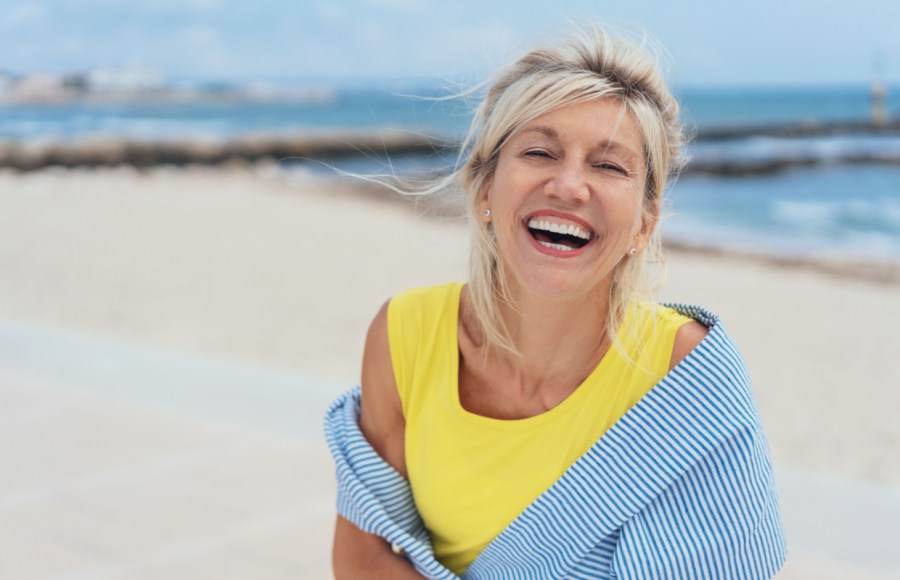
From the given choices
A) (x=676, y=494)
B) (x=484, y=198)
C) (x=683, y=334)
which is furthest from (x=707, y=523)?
(x=484, y=198)

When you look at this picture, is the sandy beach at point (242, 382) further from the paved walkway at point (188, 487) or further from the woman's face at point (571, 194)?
the woman's face at point (571, 194)

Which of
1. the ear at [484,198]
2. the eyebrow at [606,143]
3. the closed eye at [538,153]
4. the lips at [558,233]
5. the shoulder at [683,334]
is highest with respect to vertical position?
the eyebrow at [606,143]

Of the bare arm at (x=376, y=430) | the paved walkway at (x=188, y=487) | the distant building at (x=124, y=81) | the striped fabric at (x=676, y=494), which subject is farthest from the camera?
the distant building at (x=124, y=81)

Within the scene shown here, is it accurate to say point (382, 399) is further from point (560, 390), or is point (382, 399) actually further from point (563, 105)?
point (563, 105)

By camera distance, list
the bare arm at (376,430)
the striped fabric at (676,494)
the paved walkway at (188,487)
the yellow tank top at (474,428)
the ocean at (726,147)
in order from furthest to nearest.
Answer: the ocean at (726,147)
the paved walkway at (188,487)
the bare arm at (376,430)
the yellow tank top at (474,428)
the striped fabric at (676,494)

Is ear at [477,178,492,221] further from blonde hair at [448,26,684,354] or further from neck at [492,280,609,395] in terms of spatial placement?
neck at [492,280,609,395]

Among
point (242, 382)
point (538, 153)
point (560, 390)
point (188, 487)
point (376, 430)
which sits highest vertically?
point (538, 153)

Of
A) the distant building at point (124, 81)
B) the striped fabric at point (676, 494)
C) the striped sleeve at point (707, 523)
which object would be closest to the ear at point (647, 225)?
the striped fabric at point (676, 494)

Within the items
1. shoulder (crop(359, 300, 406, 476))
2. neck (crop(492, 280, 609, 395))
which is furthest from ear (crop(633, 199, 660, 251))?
shoulder (crop(359, 300, 406, 476))

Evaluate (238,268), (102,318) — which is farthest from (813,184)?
(102,318)

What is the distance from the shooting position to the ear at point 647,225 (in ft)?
5.47

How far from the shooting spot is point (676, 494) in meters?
1.54

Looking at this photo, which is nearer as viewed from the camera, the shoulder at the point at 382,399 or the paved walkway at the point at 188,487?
the shoulder at the point at 382,399

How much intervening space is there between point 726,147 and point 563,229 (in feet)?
124
